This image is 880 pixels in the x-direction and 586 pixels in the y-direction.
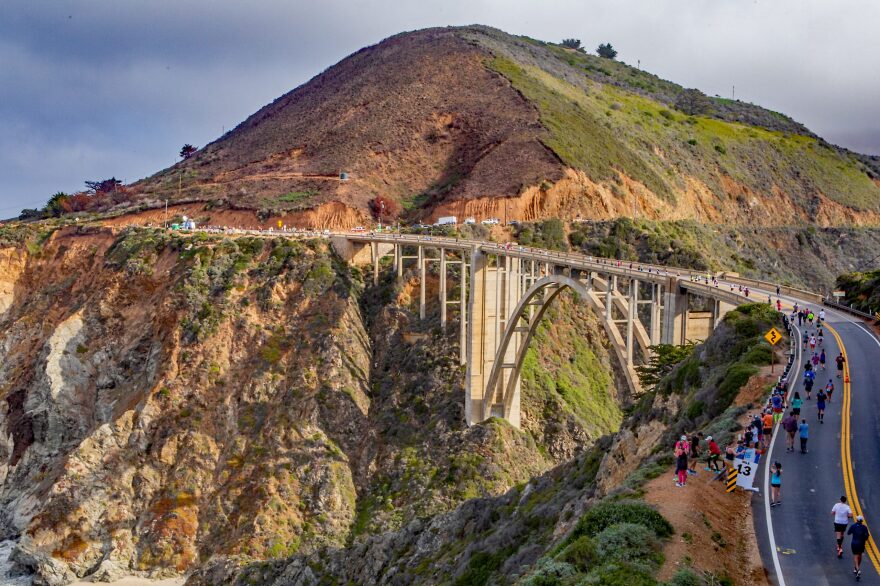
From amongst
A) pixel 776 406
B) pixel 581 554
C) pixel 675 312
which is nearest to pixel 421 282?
pixel 675 312

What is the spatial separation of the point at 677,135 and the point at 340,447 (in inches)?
3042

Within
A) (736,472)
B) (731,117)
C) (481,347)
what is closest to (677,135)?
(731,117)

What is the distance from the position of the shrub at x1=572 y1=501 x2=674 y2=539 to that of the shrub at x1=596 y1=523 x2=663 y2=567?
290mm

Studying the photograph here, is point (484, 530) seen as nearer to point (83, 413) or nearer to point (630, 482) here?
point (630, 482)

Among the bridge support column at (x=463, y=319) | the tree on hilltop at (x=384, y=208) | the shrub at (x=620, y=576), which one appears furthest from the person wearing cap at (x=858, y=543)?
the tree on hilltop at (x=384, y=208)

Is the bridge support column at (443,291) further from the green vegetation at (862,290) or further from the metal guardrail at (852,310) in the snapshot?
the metal guardrail at (852,310)

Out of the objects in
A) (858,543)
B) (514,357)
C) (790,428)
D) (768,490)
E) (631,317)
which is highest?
(631,317)

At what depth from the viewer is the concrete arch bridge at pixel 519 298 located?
39375mm

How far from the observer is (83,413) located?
7125 centimetres

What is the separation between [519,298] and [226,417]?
2281 centimetres

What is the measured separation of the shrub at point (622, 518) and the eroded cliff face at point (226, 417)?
109ft

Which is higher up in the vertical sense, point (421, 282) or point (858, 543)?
point (421, 282)

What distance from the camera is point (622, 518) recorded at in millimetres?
19625

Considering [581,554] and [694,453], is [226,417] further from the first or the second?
[581,554]
